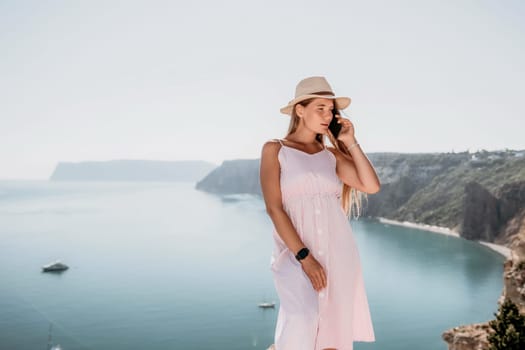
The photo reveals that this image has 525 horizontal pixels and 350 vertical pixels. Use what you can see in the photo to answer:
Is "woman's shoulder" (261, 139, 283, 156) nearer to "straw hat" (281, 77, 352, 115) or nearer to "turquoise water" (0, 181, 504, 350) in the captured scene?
"straw hat" (281, 77, 352, 115)

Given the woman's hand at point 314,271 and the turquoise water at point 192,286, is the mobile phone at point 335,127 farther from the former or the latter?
the turquoise water at point 192,286

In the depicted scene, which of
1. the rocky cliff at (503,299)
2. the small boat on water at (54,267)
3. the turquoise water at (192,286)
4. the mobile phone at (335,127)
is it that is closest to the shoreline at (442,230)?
the turquoise water at (192,286)

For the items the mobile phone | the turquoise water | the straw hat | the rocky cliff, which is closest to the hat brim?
the straw hat

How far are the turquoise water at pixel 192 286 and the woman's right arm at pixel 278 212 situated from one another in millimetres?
40758

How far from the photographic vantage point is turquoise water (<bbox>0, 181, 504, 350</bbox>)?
143 ft

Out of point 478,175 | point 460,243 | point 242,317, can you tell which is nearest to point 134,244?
point 242,317

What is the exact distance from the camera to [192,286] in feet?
191

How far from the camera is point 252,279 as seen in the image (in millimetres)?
61562

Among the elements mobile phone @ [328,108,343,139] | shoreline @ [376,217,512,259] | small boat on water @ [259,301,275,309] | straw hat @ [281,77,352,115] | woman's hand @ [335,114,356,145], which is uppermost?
shoreline @ [376,217,512,259]

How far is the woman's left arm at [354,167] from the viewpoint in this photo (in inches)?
106

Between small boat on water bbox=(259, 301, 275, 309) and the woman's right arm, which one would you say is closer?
the woman's right arm

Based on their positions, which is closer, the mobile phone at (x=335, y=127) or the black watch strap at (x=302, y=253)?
the black watch strap at (x=302, y=253)

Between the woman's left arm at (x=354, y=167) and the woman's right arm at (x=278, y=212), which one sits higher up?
the woman's left arm at (x=354, y=167)

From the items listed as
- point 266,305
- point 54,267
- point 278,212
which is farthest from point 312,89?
point 54,267
